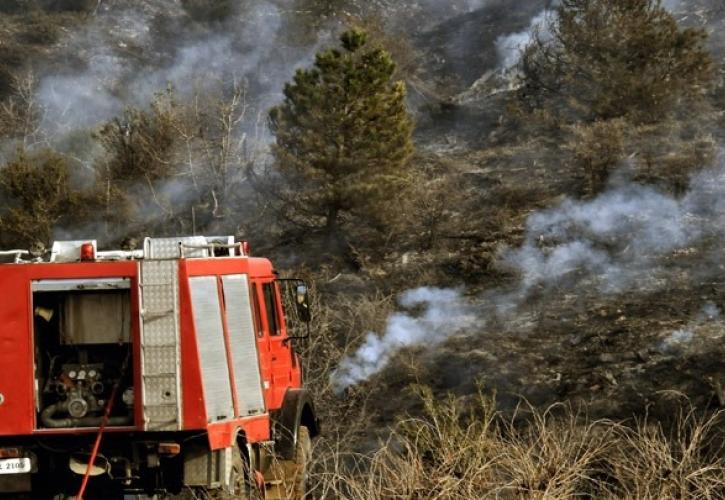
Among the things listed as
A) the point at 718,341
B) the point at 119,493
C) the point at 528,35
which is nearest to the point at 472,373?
the point at 718,341

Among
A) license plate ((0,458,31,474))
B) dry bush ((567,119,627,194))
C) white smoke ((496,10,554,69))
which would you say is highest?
white smoke ((496,10,554,69))

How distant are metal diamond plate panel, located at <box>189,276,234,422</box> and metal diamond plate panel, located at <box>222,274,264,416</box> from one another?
15 centimetres

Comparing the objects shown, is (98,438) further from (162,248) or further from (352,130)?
(352,130)

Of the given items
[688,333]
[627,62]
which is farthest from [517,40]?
[688,333]

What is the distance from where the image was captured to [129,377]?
22.6 feet

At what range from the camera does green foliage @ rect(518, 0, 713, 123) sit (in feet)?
82.2

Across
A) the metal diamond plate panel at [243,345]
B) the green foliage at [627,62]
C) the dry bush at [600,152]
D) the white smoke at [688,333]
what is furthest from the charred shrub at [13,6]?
the metal diamond plate panel at [243,345]

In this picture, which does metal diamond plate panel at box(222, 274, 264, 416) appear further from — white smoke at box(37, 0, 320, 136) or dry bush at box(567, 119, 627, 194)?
white smoke at box(37, 0, 320, 136)

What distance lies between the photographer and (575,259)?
18.8 metres

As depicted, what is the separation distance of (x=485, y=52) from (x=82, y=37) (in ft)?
64.2

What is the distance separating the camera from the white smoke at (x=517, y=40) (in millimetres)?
33594

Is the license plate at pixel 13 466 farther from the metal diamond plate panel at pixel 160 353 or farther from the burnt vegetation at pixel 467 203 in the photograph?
the burnt vegetation at pixel 467 203

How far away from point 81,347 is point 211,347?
118cm

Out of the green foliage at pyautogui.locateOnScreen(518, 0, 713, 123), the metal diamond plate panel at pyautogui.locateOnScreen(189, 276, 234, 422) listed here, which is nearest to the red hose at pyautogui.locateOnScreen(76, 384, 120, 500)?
the metal diamond plate panel at pyautogui.locateOnScreen(189, 276, 234, 422)
